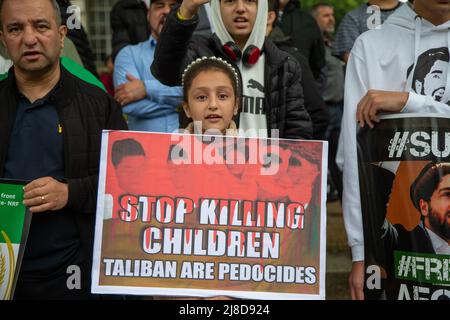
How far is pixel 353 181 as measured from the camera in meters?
4.16

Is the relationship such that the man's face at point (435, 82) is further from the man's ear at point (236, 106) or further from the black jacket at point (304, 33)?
the black jacket at point (304, 33)

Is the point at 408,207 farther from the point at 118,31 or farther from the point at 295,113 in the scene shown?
the point at 118,31

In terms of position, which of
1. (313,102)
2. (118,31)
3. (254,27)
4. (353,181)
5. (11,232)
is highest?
(118,31)

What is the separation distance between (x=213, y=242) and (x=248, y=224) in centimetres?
17

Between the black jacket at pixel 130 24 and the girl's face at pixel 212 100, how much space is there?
2474 mm

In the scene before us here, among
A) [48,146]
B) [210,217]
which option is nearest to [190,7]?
[48,146]

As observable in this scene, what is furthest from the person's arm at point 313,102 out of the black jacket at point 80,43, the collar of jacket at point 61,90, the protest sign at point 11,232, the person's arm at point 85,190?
the protest sign at point 11,232

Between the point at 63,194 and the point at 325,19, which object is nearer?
the point at 63,194

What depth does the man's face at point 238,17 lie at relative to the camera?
469 cm

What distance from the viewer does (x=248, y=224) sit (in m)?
3.73

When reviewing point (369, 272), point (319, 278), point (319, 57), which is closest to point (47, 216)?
point (319, 278)

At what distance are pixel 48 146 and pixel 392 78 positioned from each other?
1663mm

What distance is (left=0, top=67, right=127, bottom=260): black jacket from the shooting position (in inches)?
153

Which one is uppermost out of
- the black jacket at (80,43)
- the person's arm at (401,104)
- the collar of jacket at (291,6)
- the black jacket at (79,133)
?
the collar of jacket at (291,6)
